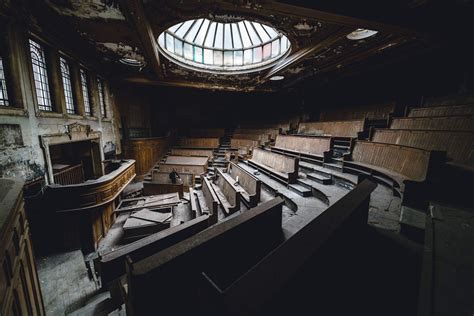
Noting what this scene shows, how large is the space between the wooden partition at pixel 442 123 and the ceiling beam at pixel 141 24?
7.00 m

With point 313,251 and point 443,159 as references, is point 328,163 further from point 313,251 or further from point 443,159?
point 313,251

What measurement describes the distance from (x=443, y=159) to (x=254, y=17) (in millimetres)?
4787

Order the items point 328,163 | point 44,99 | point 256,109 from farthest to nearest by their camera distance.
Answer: point 256,109 → point 328,163 → point 44,99

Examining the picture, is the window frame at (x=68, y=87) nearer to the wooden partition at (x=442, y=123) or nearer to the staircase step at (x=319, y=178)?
the staircase step at (x=319, y=178)

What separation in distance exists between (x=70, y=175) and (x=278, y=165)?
6978 millimetres

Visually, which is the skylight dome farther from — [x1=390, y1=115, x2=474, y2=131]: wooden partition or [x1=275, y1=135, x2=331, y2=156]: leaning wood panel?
[x1=390, y1=115, x2=474, y2=131]: wooden partition

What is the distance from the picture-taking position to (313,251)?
1.09 metres

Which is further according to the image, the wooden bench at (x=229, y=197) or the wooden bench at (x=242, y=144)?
the wooden bench at (x=242, y=144)

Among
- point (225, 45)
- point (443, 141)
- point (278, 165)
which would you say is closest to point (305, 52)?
point (278, 165)

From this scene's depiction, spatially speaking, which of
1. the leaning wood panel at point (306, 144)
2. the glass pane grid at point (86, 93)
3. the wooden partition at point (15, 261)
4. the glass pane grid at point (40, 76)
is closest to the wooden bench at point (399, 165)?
the leaning wood panel at point (306, 144)

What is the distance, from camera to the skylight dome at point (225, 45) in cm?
882

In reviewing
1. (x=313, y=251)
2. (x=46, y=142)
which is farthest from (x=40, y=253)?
(x=313, y=251)

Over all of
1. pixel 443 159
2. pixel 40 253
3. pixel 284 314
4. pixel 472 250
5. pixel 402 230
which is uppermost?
pixel 443 159

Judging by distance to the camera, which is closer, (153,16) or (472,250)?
(472,250)
